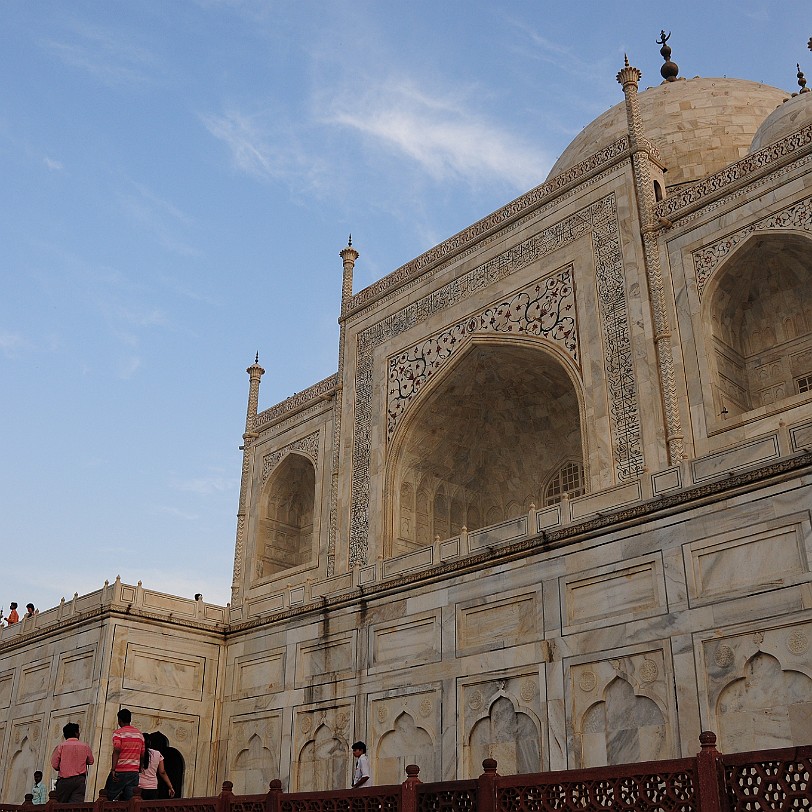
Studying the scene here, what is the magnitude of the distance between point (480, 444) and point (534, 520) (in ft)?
18.0

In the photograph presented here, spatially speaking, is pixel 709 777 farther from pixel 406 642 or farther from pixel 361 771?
pixel 406 642

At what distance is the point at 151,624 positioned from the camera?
13289 mm

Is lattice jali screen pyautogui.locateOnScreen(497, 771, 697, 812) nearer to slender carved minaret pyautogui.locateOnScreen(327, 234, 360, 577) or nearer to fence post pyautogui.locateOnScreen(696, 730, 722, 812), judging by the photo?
fence post pyautogui.locateOnScreen(696, 730, 722, 812)

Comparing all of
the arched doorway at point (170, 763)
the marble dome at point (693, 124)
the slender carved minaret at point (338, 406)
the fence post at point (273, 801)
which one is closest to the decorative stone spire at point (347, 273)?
the slender carved minaret at point (338, 406)

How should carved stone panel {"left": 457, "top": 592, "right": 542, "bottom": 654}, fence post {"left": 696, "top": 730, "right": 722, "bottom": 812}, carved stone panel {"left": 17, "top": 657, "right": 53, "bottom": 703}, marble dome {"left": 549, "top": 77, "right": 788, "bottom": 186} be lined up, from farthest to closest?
marble dome {"left": 549, "top": 77, "right": 788, "bottom": 186}
carved stone panel {"left": 17, "top": 657, "right": 53, "bottom": 703}
carved stone panel {"left": 457, "top": 592, "right": 542, "bottom": 654}
fence post {"left": 696, "top": 730, "right": 722, "bottom": 812}

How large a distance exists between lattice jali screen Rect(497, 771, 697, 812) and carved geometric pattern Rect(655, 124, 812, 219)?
29.1ft

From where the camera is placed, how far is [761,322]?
12.4m

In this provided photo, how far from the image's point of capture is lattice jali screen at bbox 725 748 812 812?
430 cm

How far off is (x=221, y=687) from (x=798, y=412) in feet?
27.3

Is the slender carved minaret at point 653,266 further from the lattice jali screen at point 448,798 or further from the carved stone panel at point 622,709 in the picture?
the lattice jali screen at point 448,798

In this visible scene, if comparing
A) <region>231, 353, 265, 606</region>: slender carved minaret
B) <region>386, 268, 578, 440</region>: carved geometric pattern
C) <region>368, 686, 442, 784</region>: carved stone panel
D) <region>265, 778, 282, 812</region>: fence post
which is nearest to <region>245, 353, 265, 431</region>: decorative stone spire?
<region>231, 353, 265, 606</region>: slender carved minaret

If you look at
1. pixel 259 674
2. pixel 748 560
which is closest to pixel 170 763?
pixel 259 674

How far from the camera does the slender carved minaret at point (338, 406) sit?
1518cm

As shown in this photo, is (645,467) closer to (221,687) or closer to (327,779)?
(327,779)
